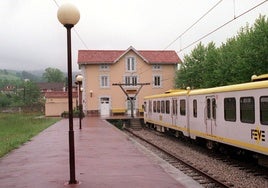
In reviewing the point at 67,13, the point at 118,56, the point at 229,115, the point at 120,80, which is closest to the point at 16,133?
the point at 229,115

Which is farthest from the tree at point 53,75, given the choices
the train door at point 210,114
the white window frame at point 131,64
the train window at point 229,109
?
the train window at point 229,109

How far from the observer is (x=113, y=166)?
11797mm

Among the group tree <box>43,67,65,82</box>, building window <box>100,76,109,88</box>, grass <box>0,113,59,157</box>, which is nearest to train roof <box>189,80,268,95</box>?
grass <box>0,113,59,157</box>

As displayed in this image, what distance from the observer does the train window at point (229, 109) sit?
1471 cm

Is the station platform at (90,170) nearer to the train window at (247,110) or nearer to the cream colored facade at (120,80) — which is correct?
the train window at (247,110)

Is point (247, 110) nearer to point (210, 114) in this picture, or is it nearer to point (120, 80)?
point (210, 114)

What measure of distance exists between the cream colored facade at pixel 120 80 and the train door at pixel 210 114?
39501mm

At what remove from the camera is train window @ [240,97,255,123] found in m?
12.9

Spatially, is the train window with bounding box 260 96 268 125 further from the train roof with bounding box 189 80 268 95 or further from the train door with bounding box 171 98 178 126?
the train door with bounding box 171 98 178 126

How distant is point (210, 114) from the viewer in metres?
17.6

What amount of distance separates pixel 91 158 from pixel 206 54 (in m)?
44.5

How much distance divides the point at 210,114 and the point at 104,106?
40.4 meters

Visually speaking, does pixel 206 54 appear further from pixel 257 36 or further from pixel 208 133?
pixel 208 133

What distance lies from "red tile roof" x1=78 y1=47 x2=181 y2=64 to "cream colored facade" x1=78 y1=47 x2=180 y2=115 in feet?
0.92
